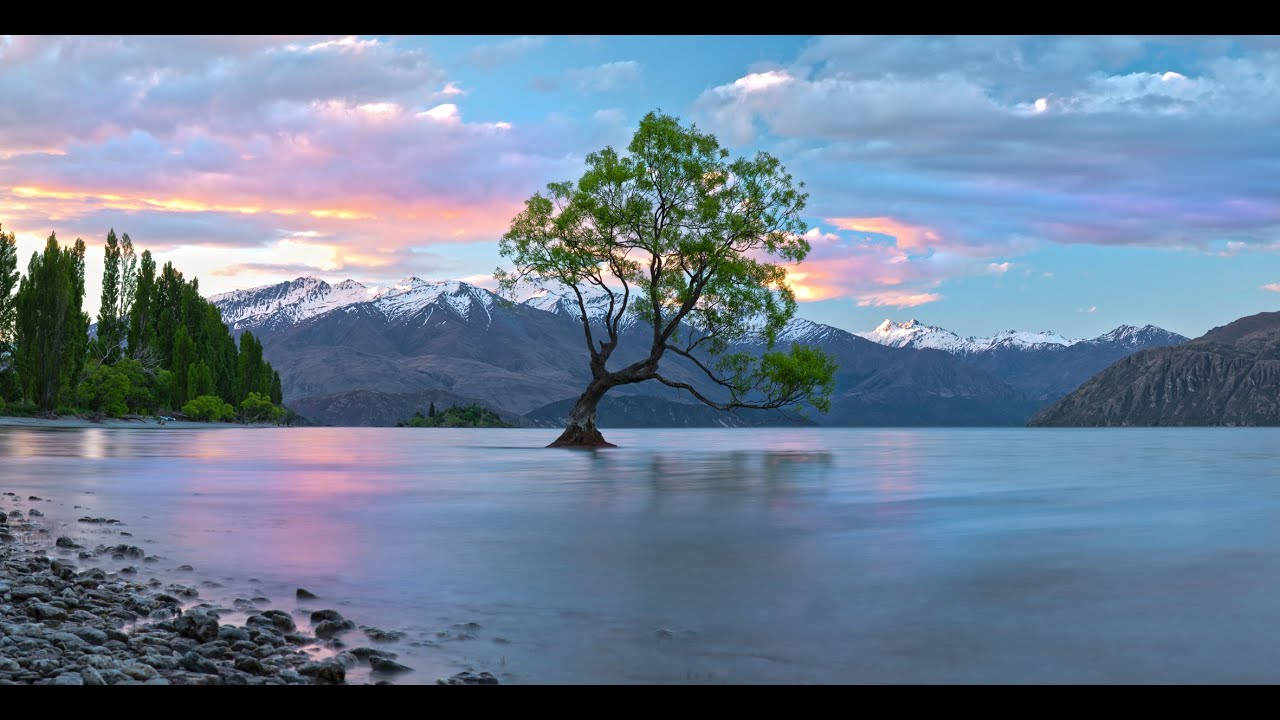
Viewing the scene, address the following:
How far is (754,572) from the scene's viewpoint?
14.8 m

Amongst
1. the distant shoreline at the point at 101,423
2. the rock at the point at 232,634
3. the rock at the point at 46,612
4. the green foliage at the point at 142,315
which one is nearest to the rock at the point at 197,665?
the rock at the point at 232,634

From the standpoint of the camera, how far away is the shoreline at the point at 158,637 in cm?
845

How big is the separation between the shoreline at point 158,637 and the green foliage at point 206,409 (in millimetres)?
140287

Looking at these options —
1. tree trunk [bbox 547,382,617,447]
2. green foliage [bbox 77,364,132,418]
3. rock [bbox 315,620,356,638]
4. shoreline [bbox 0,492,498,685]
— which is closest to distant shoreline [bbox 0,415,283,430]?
green foliage [bbox 77,364,132,418]

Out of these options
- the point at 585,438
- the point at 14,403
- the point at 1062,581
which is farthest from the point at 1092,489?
the point at 14,403

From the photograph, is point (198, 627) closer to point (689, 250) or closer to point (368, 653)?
point (368, 653)

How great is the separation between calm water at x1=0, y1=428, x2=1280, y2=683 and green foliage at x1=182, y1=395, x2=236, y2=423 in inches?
4687

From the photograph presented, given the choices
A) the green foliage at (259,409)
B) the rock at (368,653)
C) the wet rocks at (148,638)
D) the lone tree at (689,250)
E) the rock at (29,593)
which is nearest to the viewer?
the wet rocks at (148,638)

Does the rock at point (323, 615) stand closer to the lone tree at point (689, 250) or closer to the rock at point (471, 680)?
the rock at point (471, 680)

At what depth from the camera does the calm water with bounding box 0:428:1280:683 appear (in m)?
9.39

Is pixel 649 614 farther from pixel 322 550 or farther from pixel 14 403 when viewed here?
pixel 14 403

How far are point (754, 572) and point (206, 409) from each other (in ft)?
480

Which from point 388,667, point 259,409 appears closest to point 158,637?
point 388,667
